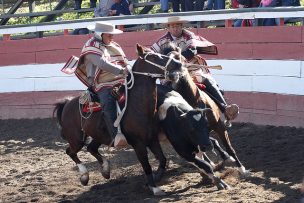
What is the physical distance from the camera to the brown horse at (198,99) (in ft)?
29.6

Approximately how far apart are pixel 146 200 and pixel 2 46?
25.2ft

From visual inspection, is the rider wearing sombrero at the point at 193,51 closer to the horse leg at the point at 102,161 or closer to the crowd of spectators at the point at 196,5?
the horse leg at the point at 102,161

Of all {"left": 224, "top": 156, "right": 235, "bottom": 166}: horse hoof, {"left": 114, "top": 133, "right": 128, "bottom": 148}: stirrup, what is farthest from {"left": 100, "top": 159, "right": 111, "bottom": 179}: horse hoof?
{"left": 224, "top": 156, "right": 235, "bottom": 166}: horse hoof

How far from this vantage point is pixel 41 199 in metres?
8.96

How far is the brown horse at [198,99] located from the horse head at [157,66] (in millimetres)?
246

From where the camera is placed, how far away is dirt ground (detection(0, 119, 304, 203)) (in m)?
8.46

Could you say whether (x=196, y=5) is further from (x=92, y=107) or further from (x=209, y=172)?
(x=209, y=172)

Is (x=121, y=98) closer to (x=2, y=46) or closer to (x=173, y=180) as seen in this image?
(x=173, y=180)

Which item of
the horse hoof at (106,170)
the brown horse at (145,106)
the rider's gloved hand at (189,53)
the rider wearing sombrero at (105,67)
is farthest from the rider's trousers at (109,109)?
the rider's gloved hand at (189,53)

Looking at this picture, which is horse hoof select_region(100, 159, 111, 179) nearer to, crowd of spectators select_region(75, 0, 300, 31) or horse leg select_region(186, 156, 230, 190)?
horse leg select_region(186, 156, 230, 190)

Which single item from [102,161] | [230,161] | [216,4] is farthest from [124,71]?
[216,4]

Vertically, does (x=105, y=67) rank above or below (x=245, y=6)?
below

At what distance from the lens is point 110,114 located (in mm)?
8898

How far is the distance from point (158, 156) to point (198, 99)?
896 millimetres
